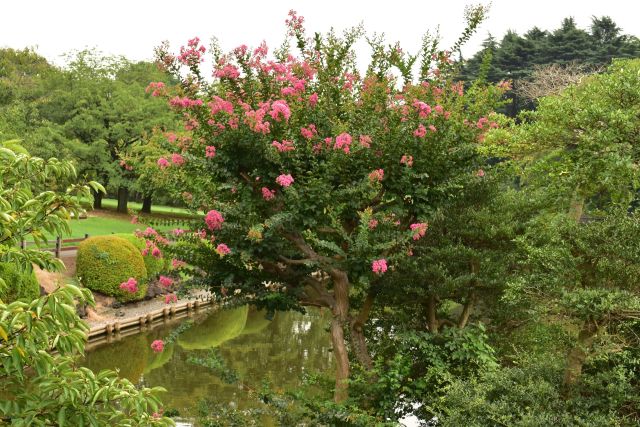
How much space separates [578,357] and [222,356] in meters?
10.3

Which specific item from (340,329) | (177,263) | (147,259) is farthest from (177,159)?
(147,259)

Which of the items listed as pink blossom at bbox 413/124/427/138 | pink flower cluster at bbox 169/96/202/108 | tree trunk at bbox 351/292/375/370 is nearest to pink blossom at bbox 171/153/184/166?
pink flower cluster at bbox 169/96/202/108

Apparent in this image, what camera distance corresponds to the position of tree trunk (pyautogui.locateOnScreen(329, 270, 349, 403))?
10.1 m

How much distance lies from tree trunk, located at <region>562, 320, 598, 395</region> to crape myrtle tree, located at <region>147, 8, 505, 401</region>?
245 centimetres

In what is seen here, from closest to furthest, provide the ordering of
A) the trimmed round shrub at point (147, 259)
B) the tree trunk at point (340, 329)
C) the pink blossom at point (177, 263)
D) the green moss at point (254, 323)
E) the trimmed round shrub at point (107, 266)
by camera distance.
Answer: the pink blossom at point (177, 263) → the tree trunk at point (340, 329) → the trimmed round shrub at point (107, 266) → the green moss at point (254, 323) → the trimmed round shrub at point (147, 259)

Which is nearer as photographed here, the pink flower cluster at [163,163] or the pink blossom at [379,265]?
the pink blossom at [379,265]

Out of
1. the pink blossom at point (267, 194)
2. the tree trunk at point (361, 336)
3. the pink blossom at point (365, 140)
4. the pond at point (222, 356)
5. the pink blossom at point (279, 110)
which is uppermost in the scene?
the pink blossom at point (279, 110)

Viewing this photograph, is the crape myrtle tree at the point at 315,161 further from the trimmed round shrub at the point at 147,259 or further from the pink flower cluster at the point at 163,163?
the trimmed round shrub at the point at 147,259

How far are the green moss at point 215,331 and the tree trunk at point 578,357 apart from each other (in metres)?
14.4

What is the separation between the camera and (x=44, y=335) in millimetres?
3344

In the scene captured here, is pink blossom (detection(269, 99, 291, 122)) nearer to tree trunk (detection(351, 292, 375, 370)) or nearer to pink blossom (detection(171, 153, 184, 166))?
pink blossom (detection(171, 153, 184, 166))

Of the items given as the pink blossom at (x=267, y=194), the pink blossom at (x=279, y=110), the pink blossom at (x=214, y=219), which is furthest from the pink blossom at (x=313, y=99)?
the pink blossom at (x=214, y=219)

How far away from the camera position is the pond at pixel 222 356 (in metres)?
17.2

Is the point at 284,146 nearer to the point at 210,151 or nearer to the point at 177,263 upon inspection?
the point at 210,151
